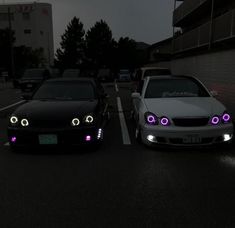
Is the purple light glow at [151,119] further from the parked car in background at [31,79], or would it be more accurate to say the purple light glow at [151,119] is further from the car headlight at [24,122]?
the parked car in background at [31,79]

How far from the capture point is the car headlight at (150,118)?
705cm

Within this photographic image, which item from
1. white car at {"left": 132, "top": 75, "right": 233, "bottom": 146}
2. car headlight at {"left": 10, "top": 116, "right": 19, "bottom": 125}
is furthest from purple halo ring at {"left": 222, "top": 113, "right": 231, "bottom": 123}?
car headlight at {"left": 10, "top": 116, "right": 19, "bottom": 125}

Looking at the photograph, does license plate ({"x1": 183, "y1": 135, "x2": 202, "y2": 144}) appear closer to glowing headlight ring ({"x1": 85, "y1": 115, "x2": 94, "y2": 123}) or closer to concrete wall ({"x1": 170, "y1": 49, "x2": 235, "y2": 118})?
glowing headlight ring ({"x1": 85, "y1": 115, "x2": 94, "y2": 123})

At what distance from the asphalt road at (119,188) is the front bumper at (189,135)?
0.75 feet

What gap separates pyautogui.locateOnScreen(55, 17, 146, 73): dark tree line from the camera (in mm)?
85312

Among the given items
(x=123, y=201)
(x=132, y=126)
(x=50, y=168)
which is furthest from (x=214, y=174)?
(x=132, y=126)

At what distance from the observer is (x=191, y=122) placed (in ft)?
22.5

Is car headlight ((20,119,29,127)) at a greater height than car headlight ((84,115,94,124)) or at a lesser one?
lesser

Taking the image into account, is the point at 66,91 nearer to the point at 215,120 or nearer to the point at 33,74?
the point at 215,120

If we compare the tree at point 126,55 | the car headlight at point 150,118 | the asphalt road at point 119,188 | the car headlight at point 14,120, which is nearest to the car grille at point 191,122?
the car headlight at point 150,118

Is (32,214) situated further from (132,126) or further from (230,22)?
(230,22)

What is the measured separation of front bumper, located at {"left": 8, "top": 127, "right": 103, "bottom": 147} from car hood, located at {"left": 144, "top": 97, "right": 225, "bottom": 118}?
1.29m

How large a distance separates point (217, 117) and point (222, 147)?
72 centimetres

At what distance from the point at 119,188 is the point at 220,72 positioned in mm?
9709
